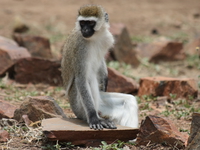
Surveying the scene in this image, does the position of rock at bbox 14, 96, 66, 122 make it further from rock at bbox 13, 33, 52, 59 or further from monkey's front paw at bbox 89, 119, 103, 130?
rock at bbox 13, 33, 52, 59

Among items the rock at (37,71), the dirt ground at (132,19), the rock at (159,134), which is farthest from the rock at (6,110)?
the dirt ground at (132,19)

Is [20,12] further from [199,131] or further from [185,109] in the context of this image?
[199,131]

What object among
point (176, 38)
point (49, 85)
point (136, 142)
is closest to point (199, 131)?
point (136, 142)

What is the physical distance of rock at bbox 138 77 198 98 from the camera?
7973 mm

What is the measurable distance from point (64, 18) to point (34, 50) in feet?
19.8

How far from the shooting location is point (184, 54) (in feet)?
40.3

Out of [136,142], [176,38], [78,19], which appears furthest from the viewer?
[176,38]

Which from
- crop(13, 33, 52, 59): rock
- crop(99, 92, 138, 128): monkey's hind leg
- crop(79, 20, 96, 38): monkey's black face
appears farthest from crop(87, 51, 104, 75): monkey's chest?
crop(13, 33, 52, 59): rock

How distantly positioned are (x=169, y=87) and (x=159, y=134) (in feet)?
10.6

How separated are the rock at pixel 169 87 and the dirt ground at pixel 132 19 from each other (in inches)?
94.9

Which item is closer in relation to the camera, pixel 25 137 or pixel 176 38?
pixel 25 137

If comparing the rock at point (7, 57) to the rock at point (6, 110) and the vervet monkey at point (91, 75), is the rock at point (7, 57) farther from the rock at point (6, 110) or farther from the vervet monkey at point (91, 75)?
the vervet monkey at point (91, 75)

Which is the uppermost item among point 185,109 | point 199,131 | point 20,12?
point 20,12

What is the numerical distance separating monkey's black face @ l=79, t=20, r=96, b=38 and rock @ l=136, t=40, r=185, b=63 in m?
6.53
